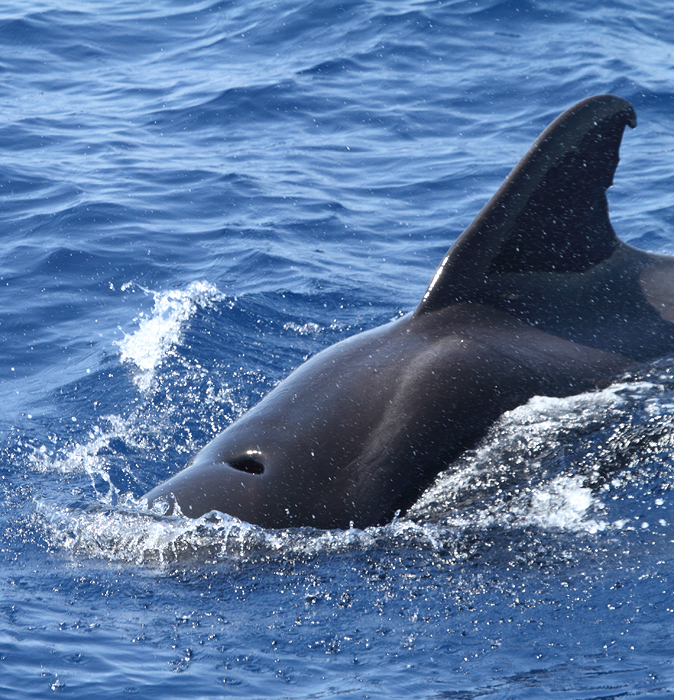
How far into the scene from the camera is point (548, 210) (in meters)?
7.73

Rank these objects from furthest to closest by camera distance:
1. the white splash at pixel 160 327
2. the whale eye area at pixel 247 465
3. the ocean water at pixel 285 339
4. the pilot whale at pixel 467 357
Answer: the white splash at pixel 160 327 < the whale eye area at pixel 247 465 < the pilot whale at pixel 467 357 < the ocean water at pixel 285 339

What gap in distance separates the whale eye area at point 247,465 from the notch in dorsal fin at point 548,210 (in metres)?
1.80

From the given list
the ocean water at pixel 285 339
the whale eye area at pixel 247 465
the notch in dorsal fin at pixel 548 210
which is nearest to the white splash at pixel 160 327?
the ocean water at pixel 285 339

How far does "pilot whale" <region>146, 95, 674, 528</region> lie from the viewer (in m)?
7.07

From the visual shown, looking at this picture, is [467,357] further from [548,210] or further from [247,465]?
[247,465]

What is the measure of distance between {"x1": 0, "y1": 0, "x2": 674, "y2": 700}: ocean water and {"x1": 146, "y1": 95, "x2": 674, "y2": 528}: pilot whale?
21 centimetres

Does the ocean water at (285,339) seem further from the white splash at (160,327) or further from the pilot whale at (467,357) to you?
the pilot whale at (467,357)

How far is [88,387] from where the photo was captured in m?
11.1

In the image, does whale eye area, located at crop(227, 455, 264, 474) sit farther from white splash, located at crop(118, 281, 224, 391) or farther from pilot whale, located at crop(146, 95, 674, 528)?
white splash, located at crop(118, 281, 224, 391)

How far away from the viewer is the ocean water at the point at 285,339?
19.5ft

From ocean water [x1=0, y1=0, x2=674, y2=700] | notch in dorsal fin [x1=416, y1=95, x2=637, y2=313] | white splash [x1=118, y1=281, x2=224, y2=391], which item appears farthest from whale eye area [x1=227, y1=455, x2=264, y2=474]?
white splash [x1=118, y1=281, x2=224, y2=391]

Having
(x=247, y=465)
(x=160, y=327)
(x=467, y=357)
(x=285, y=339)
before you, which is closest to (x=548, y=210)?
(x=467, y=357)

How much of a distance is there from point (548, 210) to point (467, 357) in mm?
1342

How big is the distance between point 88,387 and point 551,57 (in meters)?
13.4
